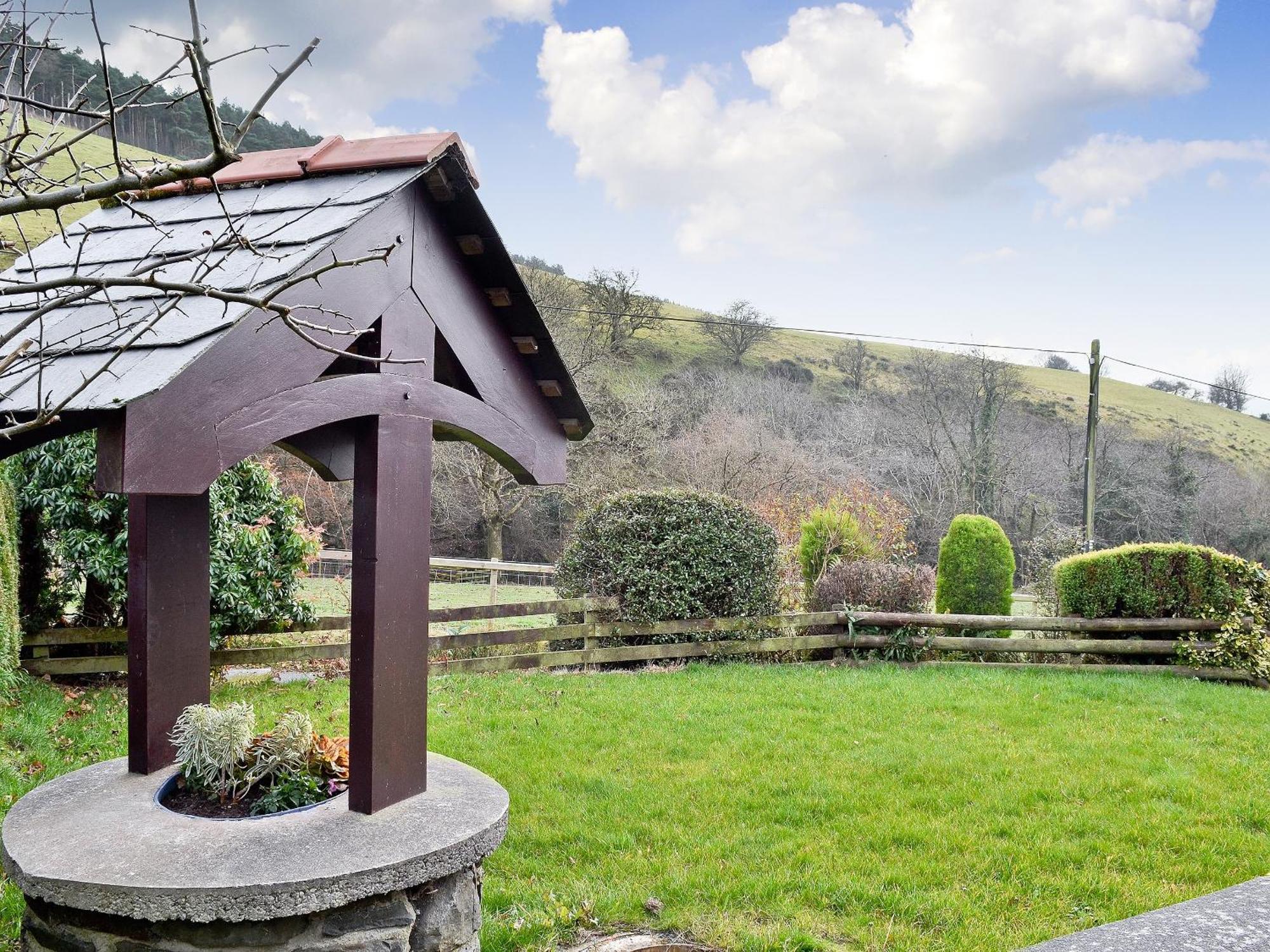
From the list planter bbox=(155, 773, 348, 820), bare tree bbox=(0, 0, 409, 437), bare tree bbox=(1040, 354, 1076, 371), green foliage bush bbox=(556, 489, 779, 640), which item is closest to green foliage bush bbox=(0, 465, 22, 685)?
planter bbox=(155, 773, 348, 820)

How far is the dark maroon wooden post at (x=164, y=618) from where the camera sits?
2965 millimetres

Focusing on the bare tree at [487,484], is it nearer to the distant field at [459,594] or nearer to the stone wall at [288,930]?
the distant field at [459,594]

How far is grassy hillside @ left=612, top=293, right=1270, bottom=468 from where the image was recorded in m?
39.0

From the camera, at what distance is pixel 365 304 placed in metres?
2.69

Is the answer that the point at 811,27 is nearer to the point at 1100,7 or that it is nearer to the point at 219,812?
the point at 1100,7

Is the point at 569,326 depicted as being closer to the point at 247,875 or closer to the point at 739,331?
the point at 739,331

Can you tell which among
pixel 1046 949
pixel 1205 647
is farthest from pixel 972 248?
pixel 1046 949

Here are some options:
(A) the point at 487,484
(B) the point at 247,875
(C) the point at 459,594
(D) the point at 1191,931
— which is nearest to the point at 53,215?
(B) the point at 247,875

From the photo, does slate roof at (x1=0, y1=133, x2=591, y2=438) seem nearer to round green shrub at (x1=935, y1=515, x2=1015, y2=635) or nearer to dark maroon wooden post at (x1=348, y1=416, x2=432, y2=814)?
dark maroon wooden post at (x1=348, y1=416, x2=432, y2=814)

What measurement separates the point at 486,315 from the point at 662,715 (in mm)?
4670

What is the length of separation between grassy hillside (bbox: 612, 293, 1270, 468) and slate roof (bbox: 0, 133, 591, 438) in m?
29.5

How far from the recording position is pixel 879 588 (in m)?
10.5

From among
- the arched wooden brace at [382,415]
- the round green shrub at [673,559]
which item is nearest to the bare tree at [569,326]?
the round green shrub at [673,559]

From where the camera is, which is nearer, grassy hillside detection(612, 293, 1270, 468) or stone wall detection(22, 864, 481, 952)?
stone wall detection(22, 864, 481, 952)
